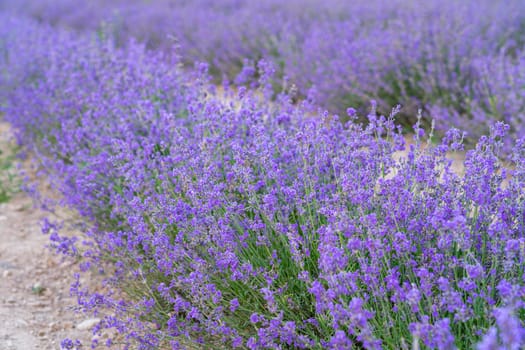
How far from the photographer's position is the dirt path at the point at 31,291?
2551 millimetres

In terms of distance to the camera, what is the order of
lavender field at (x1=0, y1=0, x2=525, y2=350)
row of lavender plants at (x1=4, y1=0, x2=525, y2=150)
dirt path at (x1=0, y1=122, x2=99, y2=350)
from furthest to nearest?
row of lavender plants at (x1=4, y1=0, x2=525, y2=150) < dirt path at (x1=0, y1=122, x2=99, y2=350) < lavender field at (x1=0, y1=0, x2=525, y2=350)

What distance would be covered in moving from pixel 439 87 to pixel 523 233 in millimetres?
2631

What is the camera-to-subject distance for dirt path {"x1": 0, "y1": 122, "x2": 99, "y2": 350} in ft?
8.37

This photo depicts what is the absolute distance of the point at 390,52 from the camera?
442 cm

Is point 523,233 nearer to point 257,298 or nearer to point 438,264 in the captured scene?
point 438,264

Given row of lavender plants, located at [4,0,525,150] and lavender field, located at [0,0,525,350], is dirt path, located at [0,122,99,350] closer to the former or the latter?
lavender field, located at [0,0,525,350]

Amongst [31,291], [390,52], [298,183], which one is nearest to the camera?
[298,183]

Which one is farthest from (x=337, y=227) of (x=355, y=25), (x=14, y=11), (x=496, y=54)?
(x=14, y=11)

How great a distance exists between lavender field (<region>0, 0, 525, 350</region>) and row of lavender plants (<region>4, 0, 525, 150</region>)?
26 mm

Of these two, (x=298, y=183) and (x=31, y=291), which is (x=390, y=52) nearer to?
(x=298, y=183)

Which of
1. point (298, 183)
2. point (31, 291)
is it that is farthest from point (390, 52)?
point (31, 291)

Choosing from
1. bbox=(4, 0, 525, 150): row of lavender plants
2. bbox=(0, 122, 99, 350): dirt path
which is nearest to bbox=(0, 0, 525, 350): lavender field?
bbox=(4, 0, 525, 150): row of lavender plants

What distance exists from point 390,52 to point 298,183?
2.57 m

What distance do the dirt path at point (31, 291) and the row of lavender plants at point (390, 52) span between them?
1.50m
